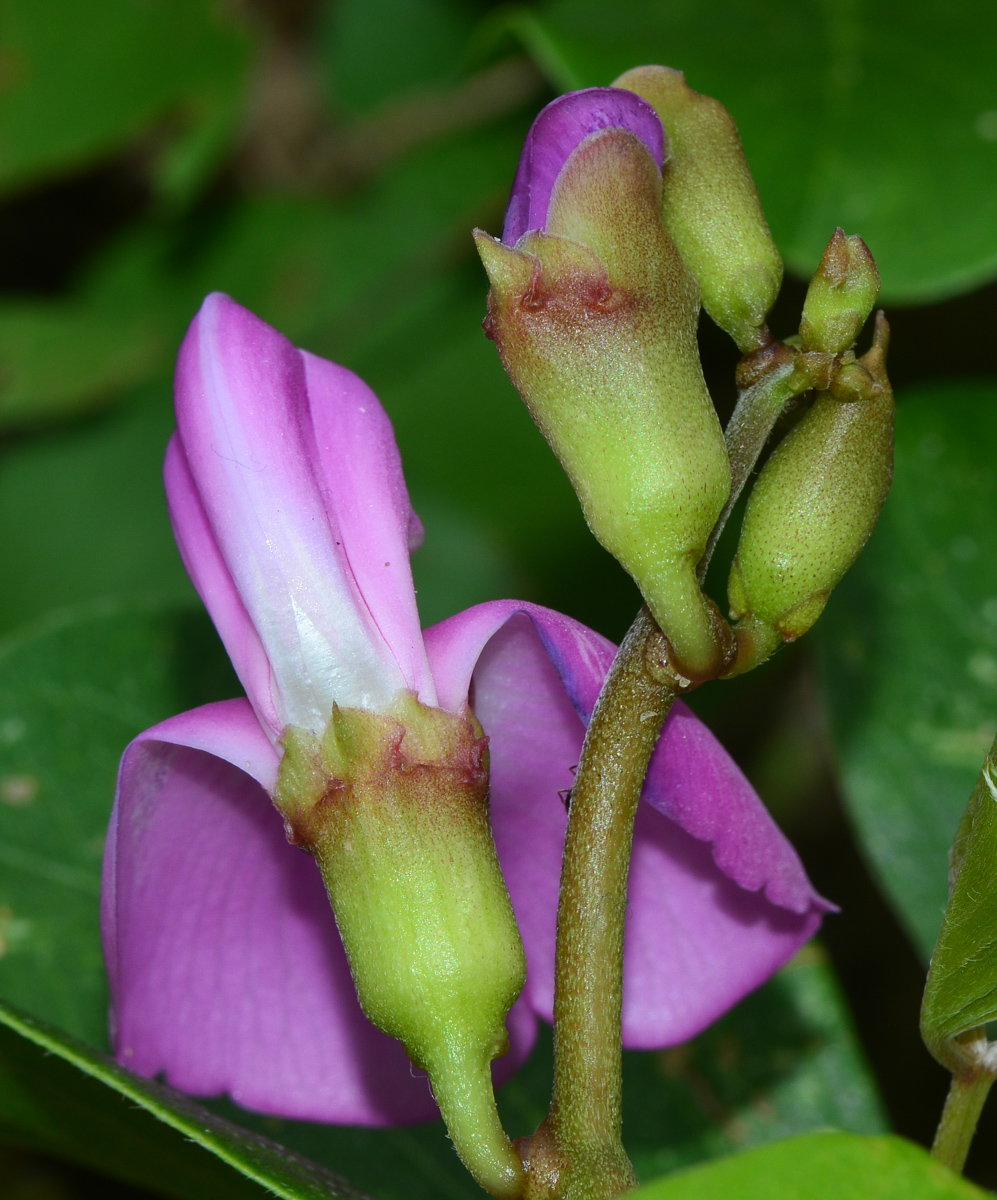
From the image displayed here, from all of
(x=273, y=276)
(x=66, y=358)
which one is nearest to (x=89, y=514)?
(x=66, y=358)

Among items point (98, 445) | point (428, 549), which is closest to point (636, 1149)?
point (428, 549)

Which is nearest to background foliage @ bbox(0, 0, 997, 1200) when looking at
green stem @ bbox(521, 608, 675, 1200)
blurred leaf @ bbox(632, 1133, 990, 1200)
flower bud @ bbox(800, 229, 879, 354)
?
blurred leaf @ bbox(632, 1133, 990, 1200)

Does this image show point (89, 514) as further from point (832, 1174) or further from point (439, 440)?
point (832, 1174)

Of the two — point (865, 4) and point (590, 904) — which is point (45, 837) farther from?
point (865, 4)

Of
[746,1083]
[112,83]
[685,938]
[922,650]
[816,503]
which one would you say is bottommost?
[746,1083]

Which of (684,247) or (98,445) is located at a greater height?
(684,247)

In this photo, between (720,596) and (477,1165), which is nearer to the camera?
(477,1165)

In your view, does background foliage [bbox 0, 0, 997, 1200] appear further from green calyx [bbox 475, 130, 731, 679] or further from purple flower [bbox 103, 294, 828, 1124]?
green calyx [bbox 475, 130, 731, 679]
